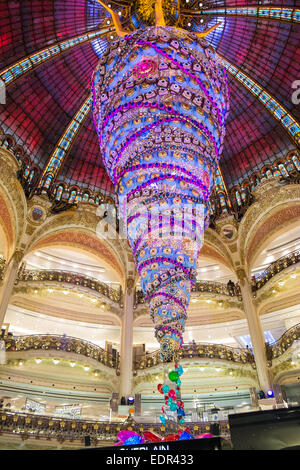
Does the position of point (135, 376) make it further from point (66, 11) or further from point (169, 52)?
point (66, 11)

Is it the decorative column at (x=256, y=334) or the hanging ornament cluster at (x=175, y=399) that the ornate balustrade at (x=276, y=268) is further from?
the hanging ornament cluster at (x=175, y=399)

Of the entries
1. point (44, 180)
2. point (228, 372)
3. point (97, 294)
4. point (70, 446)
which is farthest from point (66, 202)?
point (228, 372)

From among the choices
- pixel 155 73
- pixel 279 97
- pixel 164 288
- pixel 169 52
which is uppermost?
pixel 279 97

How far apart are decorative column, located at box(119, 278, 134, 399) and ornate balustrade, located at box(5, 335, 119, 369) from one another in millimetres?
Answer: 808

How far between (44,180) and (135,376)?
10.5m

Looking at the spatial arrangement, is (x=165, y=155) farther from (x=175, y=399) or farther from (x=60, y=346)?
(x=60, y=346)

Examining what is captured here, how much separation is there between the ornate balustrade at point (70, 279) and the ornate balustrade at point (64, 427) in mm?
5971

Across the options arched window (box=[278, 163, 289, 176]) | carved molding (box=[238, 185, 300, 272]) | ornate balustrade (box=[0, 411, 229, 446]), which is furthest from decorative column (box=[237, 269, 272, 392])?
arched window (box=[278, 163, 289, 176])

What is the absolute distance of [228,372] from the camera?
52.7ft

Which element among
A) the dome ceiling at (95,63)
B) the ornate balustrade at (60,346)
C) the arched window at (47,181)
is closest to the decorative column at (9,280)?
the ornate balustrade at (60,346)

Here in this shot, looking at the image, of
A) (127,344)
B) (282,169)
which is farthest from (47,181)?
(282,169)

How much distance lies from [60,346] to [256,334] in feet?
28.8

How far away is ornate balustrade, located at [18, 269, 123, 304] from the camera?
15.9m

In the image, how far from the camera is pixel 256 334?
14.6 m
